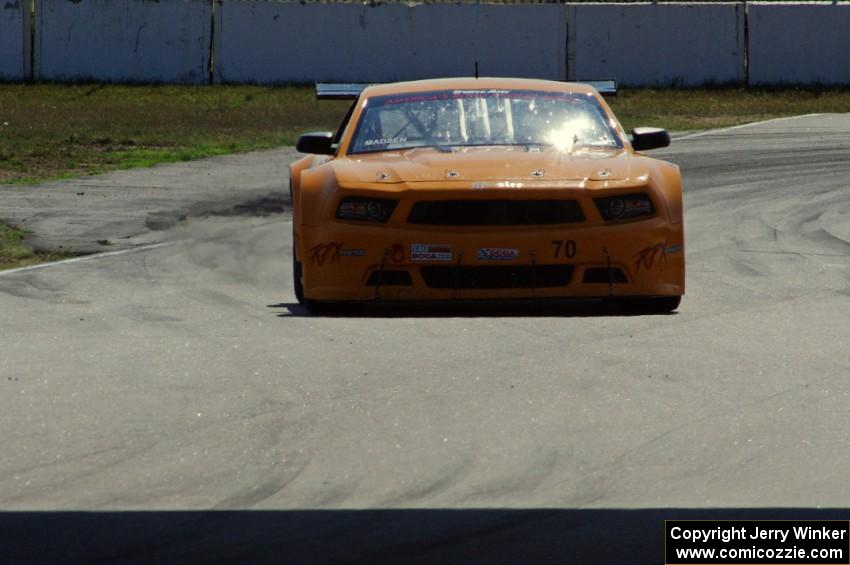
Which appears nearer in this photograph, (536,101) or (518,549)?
(518,549)

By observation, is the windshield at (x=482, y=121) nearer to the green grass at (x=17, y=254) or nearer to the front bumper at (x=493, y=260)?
the front bumper at (x=493, y=260)

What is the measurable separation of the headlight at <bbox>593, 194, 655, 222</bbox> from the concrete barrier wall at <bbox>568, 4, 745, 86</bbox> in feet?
81.6

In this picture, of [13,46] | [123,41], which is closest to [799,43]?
[123,41]

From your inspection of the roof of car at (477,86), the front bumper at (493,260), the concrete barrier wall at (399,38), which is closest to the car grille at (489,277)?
the front bumper at (493,260)

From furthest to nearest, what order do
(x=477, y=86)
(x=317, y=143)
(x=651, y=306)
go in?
1. (x=477, y=86)
2. (x=317, y=143)
3. (x=651, y=306)

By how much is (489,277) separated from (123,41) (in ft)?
87.8

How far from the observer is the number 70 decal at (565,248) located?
8.45 m

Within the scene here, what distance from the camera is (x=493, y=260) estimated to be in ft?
27.6

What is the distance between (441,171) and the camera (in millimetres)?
8734

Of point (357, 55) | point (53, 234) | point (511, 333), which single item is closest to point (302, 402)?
point (511, 333)

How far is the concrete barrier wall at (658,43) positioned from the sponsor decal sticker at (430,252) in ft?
82.7

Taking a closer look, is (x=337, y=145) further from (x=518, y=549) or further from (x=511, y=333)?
(x=518, y=549)

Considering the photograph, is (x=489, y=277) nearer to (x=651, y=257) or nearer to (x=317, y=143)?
(x=651, y=257)

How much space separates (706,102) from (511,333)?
2187 cm
